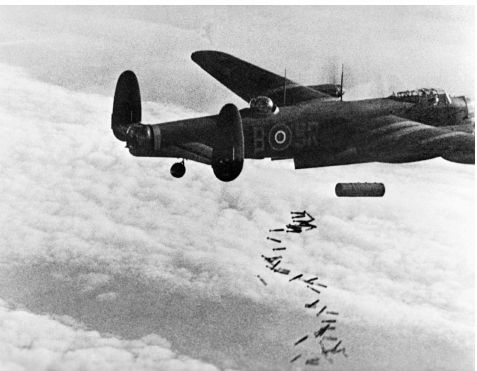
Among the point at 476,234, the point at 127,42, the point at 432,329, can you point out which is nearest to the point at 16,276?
the point at 127,42

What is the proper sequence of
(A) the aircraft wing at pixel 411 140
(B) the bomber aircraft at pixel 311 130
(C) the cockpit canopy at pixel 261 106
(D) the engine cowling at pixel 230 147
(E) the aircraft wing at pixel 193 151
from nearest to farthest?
1. (D) the engine cowling at pixel 230 147
2. (B) the bomber aircraft at pixel 311 130
3. (E) the aircraft wing at pixel 193 151
4. (C) the cockpit canopy at pixel 261 106
5. (A) the aircraft wing at pixel 411 140

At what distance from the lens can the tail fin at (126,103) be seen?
38.3ft

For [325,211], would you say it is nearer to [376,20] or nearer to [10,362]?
[376,20]

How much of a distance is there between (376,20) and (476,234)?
4711mm

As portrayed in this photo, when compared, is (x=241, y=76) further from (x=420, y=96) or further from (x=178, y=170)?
(x=420, y=96)

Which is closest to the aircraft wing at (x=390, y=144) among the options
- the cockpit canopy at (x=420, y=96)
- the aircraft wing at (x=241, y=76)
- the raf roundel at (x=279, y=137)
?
the raf roundel at (x=279, y=137)

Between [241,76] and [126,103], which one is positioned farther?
[241,76]

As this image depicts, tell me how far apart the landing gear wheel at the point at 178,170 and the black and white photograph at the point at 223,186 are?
36 millimetres

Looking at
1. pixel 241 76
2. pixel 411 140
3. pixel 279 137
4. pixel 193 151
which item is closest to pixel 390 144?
pixel 411 140

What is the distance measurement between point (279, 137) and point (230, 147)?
1.60m

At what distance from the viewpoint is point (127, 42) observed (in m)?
13.0

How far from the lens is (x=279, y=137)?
39.6 ft

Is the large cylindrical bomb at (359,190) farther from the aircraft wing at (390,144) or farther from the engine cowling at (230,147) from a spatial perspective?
the engine cowling at (230,147)

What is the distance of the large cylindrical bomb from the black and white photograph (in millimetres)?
26
